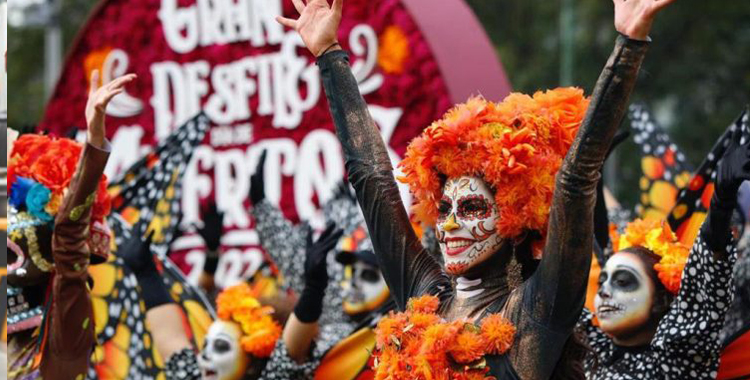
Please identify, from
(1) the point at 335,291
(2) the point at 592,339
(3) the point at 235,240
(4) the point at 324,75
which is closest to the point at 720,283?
(2) the point at 592,339

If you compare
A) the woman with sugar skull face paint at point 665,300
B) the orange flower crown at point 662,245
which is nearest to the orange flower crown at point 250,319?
the woman with sugar skull face paint at point 665,300

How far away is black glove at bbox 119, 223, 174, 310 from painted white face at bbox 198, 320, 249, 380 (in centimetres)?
32

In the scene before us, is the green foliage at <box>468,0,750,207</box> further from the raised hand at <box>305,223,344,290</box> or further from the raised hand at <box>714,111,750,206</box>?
the raised hand at <box>714,111,750,206</box>

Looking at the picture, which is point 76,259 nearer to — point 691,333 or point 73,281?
point 73,281

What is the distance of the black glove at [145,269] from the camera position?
5.45 meters

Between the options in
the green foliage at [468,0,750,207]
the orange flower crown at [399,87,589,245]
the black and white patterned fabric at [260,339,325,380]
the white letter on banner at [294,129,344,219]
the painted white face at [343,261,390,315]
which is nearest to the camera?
the orange flower crown at [399,87,589,245]

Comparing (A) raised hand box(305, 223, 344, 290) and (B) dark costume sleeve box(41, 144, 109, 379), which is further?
(A) raised hand box(305, 223, 344, 290)

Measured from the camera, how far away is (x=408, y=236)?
11.2ft

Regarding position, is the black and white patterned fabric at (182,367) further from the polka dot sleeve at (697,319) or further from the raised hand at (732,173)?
the raised hand at (732,173)

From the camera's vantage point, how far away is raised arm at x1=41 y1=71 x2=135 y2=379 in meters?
4.12

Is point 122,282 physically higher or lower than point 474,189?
lower

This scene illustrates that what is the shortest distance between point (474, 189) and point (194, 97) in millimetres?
5451

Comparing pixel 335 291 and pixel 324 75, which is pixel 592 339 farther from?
pixel 335 291

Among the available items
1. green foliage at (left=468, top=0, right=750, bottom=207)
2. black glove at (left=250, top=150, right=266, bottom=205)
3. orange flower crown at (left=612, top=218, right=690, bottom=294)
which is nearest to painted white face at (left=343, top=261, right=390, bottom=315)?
black glove at (left=250, top=150, right=266, bottom=205)
